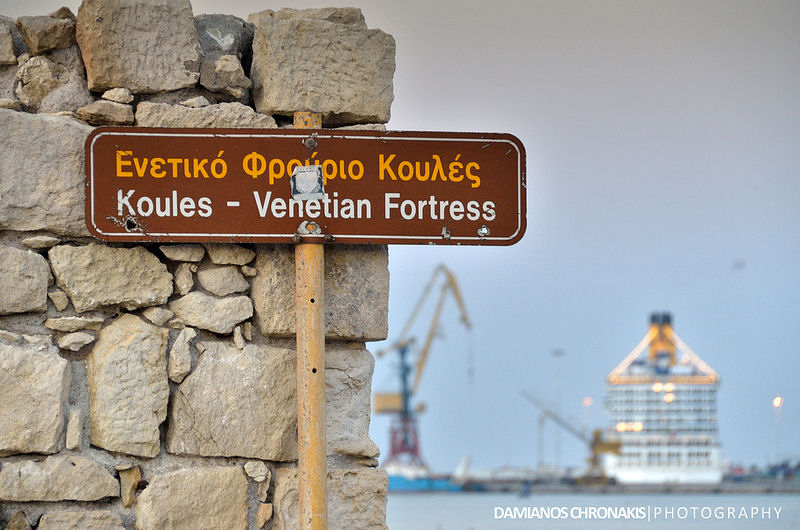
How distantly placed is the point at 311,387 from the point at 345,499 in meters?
0.34

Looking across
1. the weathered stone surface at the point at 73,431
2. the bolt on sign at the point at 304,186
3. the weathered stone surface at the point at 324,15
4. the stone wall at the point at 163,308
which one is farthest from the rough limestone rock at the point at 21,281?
the weathered stone surface at the point at 324,15


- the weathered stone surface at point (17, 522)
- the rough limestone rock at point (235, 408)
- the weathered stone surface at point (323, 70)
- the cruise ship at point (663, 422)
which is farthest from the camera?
the cruise ship at point (663, 422)

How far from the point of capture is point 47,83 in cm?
273

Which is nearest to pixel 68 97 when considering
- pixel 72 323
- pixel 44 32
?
pixel 44 32

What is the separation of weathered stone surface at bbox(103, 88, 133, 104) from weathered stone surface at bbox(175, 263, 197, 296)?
445 millimetres

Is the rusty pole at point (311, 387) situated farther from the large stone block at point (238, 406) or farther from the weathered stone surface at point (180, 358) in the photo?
the weathered stone surface at point (180, 358)

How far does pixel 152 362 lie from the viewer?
8.71 ft

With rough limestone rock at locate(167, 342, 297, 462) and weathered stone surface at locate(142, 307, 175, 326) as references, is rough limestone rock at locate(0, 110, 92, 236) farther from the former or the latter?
rough limestone rock at locate(167, 342, 297, 462)

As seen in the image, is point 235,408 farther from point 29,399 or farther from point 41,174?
point 41,174

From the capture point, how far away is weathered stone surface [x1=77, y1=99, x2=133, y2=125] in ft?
8.87

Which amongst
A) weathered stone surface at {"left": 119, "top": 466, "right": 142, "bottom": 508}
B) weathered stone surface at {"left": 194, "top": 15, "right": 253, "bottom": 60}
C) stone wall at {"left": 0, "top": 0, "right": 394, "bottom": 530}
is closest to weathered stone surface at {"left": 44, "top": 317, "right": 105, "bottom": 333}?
stone wall at {"left": 0, "top": 0, "right": 394, "bottom": 530}

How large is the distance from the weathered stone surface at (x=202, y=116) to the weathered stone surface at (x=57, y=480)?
865 mm

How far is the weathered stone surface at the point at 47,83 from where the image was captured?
8.94 feet

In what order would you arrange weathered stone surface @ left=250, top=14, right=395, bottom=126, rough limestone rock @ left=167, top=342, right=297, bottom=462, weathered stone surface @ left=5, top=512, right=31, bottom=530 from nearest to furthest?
1. weathered stone surface @ left=5, top=512, right=31, bottom=530
2. rough limestone rock @ left=167, top=342, right=297, bottom=462
3. weathered stone surface @ left=250, top=14, right=395, bottom=126
